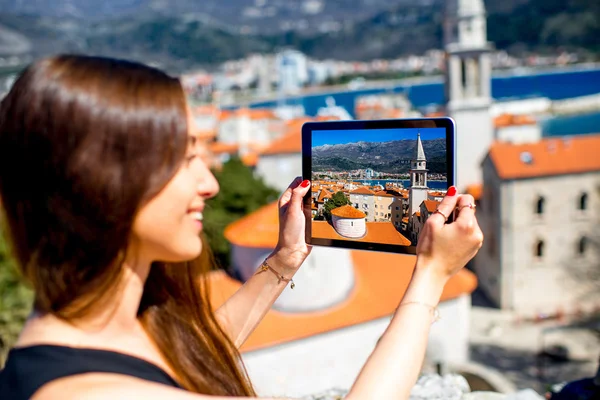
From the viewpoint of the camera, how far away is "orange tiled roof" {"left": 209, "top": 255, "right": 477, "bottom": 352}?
13016mm

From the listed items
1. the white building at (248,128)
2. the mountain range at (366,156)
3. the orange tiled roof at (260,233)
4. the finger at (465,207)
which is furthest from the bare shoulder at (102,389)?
the white building at (248,128)

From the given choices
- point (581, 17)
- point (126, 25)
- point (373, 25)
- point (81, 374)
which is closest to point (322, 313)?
point (81, 374)

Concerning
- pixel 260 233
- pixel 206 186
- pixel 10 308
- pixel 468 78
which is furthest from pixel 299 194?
pixel 468 78

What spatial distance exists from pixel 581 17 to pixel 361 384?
89.8 m

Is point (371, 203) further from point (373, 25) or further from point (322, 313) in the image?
point (373, 25)

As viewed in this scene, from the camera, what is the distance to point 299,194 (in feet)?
6.93

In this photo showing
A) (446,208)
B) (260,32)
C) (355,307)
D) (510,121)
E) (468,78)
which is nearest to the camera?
(446,208)

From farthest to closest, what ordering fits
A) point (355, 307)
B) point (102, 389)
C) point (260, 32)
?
point (260, 32), point (355, 307), point (102, 389)

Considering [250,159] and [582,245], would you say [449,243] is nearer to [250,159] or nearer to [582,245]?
[582,245]

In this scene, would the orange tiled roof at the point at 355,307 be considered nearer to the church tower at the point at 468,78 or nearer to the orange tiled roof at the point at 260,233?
the orange tiled roof at the point at 260,233

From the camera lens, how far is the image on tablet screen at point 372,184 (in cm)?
202

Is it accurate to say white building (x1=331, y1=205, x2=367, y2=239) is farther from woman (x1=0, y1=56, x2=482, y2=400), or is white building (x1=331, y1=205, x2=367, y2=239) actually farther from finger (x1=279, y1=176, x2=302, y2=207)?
woman (x1=0, y1=56, x2=482, y2=400)

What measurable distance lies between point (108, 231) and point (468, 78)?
97.4ft

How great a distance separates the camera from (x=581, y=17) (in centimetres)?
8025
